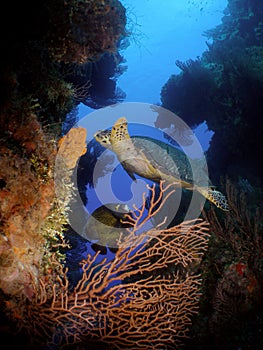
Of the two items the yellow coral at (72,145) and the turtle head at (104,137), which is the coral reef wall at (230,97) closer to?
the turtle head at (104,137)

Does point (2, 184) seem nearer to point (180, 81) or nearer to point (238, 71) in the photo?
point (238, 71)

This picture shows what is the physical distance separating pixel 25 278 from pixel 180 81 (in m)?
10.7

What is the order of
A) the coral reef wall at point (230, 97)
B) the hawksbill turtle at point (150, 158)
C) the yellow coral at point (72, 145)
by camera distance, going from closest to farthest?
the yellow coral at point (72, 145), the hawksbill turtle at point (150, 158), the coral reef wall at point (230, 97)

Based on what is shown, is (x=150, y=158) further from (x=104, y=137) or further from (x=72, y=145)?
(x=72, y=145)

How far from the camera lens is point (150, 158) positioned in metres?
4.39

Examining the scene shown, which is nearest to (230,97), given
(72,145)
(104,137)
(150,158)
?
(150,158)

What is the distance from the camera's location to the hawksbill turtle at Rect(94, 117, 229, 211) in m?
4.31

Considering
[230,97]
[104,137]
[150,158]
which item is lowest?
[150,158]

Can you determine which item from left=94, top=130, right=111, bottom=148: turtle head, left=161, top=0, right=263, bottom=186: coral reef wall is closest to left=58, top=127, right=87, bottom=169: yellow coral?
left=94, top=130, right=111, bottom=148: turtle head

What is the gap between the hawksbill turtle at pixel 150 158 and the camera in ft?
14.1

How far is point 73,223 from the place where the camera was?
5906 mm

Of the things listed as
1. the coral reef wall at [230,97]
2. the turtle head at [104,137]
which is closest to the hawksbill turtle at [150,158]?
the turtle head at [104,137]

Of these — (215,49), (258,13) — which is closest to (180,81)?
(215,49)

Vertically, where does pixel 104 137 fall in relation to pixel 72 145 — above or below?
above
